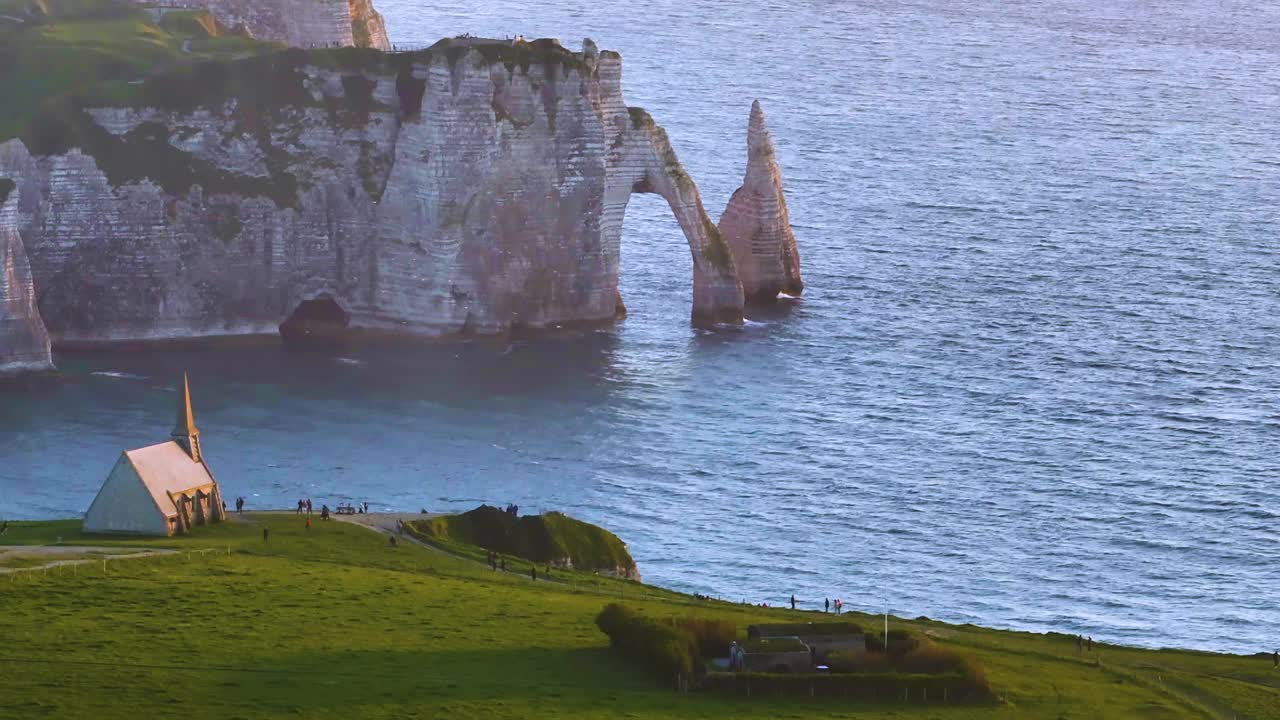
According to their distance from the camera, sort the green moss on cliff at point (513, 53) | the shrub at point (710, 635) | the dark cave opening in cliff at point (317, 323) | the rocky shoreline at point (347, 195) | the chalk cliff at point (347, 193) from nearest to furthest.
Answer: the shrub at point (710, 635), the rocky shoreline at point (347, 195), the chalk cliff at point (347, 193), the green moss on cliff at point (513, 53), the dark cave opening in cliff at point (317, 323)

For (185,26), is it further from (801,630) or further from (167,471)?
(801,630)

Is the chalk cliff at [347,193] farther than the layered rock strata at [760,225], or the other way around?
the layered rock strata at [760,225]

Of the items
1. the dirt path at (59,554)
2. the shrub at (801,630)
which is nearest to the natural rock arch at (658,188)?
the dirt path at (59,554)

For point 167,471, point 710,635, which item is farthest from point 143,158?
point 710,635

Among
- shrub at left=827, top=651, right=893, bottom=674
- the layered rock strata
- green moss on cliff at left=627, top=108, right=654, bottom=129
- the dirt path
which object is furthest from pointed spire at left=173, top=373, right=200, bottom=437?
the layered rock strata

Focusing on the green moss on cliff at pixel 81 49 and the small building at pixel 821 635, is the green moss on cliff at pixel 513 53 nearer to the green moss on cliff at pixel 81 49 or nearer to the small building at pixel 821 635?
the green moss on cliff at pixel 81 49

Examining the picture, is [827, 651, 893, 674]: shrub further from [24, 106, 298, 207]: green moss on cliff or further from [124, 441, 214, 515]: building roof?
[24, 106, 298, 207]: green moss on cliff

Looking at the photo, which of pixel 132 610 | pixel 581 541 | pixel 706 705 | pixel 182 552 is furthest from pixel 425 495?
pixel 706 705
